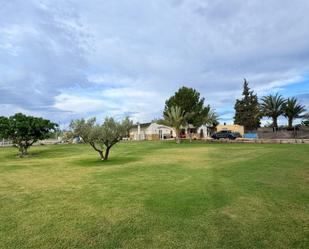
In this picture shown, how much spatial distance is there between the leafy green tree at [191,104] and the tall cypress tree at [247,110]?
642 inches

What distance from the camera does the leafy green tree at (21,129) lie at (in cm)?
2223

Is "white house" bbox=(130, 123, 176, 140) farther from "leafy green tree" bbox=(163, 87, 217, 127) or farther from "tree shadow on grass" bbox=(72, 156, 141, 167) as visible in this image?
"tree shadow on grass" bbox=(72, 156, 141, 167)

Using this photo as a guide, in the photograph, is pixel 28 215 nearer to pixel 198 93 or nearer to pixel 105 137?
pixel 105 137

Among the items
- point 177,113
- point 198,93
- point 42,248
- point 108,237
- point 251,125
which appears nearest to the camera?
point 42,248

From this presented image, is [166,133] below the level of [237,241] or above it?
above

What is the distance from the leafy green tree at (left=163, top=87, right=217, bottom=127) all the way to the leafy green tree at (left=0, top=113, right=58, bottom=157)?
802 inches

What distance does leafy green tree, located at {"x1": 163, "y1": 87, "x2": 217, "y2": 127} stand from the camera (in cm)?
4091

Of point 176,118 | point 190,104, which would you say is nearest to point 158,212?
point 176,118

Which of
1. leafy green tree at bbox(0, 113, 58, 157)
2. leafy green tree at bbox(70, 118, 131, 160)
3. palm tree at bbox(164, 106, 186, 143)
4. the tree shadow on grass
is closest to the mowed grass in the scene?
the tree shadow on grass

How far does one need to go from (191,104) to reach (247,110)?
1925 cm

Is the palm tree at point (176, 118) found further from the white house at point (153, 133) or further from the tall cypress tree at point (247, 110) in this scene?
the tall cypress tree at point (247, 110)

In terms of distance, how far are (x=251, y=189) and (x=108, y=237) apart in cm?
467

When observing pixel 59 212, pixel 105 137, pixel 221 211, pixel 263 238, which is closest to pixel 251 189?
pixel 221 211

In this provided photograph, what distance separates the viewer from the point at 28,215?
5676 millimetres
